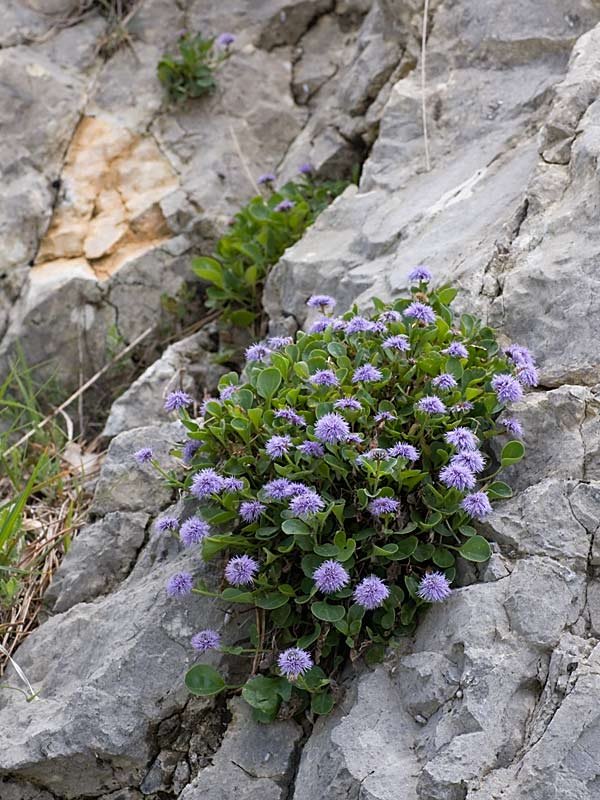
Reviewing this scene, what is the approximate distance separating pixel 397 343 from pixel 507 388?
403mm

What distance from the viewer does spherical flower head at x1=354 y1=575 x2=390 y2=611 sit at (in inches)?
111

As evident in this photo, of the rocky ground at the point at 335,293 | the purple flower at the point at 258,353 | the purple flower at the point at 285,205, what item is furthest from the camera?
the purple flower at the point at 285,205

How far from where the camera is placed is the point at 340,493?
3.06 m

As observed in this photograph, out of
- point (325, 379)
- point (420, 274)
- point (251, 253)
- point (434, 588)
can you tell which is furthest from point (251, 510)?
point (251, 253)

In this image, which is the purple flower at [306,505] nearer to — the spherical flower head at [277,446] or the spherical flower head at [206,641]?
the spherical flower head at [277,446]

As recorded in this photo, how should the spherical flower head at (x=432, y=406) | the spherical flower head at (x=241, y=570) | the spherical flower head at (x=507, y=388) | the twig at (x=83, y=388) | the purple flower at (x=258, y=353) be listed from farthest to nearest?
the twig at (x=83, y=388)
the purple flower at (x=258, y=353)
the spherical flower head at (x=507, y=388)
the spherical flower head at (x=432, y=406)
the spherical flower head at (x=241, y=570)

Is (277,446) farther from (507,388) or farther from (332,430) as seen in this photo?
(507,388)

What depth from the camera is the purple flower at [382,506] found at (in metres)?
2.88

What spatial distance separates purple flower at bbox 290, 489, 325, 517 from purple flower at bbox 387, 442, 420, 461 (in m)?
0.28

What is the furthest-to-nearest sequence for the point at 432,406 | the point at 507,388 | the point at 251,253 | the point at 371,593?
the point at 251,253, the point at 507,388, the point at 432,406, the point at 371,593

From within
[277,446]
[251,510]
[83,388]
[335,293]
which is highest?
[277,446]

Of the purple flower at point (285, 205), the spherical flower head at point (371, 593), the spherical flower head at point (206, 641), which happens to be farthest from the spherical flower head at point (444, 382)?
the purple flower at point (285, 205)

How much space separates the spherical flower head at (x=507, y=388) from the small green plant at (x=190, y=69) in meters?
3.76

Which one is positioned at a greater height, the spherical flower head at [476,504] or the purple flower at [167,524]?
the purple flower at [167,524]
